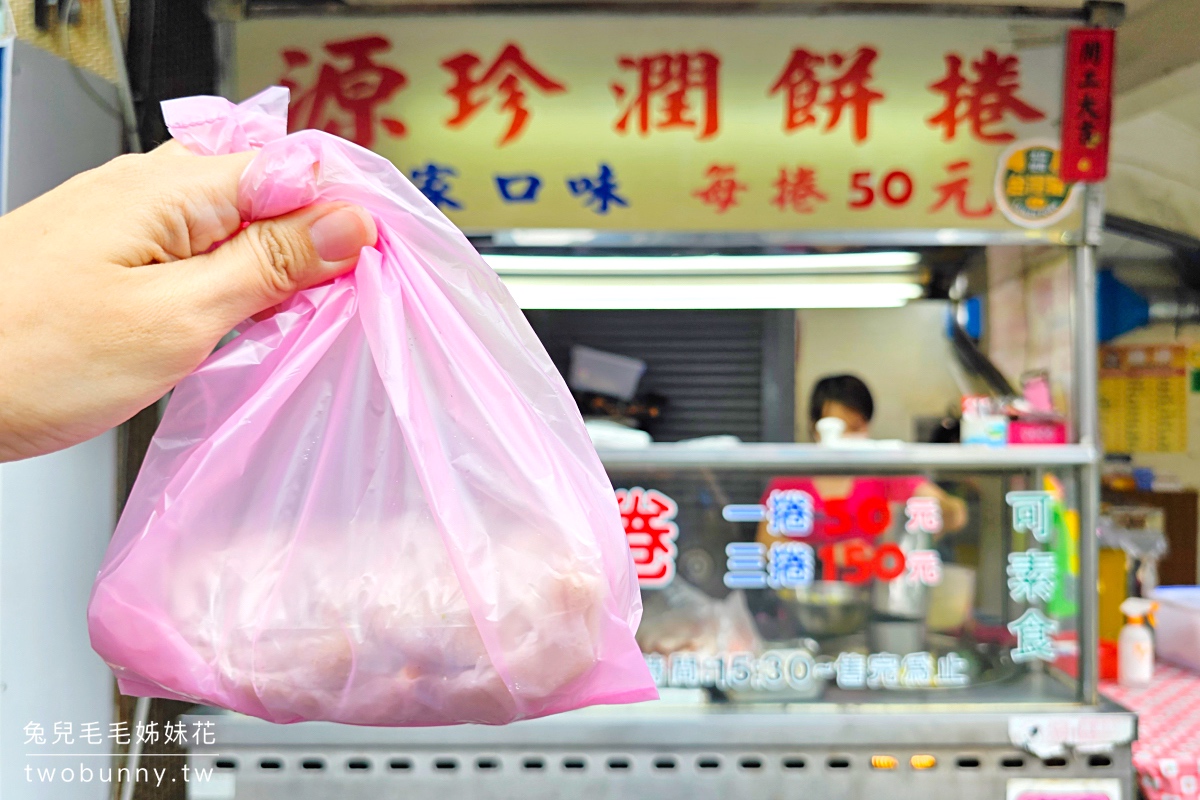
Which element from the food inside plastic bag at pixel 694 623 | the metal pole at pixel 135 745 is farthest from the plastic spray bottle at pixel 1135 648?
the metal pole at pixel 135 745

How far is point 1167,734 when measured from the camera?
2100 millimetres

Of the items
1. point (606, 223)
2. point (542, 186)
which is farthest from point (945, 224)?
point (542, 186)

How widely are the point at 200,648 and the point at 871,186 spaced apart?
6.03ft

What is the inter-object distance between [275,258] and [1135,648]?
2720mm

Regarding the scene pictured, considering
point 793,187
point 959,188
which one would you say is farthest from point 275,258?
point 959,188

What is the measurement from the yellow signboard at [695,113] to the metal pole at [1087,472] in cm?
14

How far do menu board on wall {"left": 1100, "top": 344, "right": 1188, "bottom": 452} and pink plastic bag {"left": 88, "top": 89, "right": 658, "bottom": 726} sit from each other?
17.0 feet

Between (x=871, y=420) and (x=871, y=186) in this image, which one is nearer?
(x=871, y=186)

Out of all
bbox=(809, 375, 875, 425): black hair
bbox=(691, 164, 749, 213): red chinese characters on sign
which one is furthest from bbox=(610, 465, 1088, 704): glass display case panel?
bbox=(691, 164, 749, 213): red chinese characters on sign

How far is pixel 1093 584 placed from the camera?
1.96 metres

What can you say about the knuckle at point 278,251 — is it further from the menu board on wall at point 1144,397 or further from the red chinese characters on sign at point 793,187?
the menu board on wall at point 1144,397

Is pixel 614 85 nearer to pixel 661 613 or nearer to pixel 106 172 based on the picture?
pixel 661 613

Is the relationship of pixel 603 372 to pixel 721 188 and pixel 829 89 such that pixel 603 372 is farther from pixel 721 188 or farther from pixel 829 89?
pixel 829 89

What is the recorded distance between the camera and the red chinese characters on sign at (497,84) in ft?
6.54
